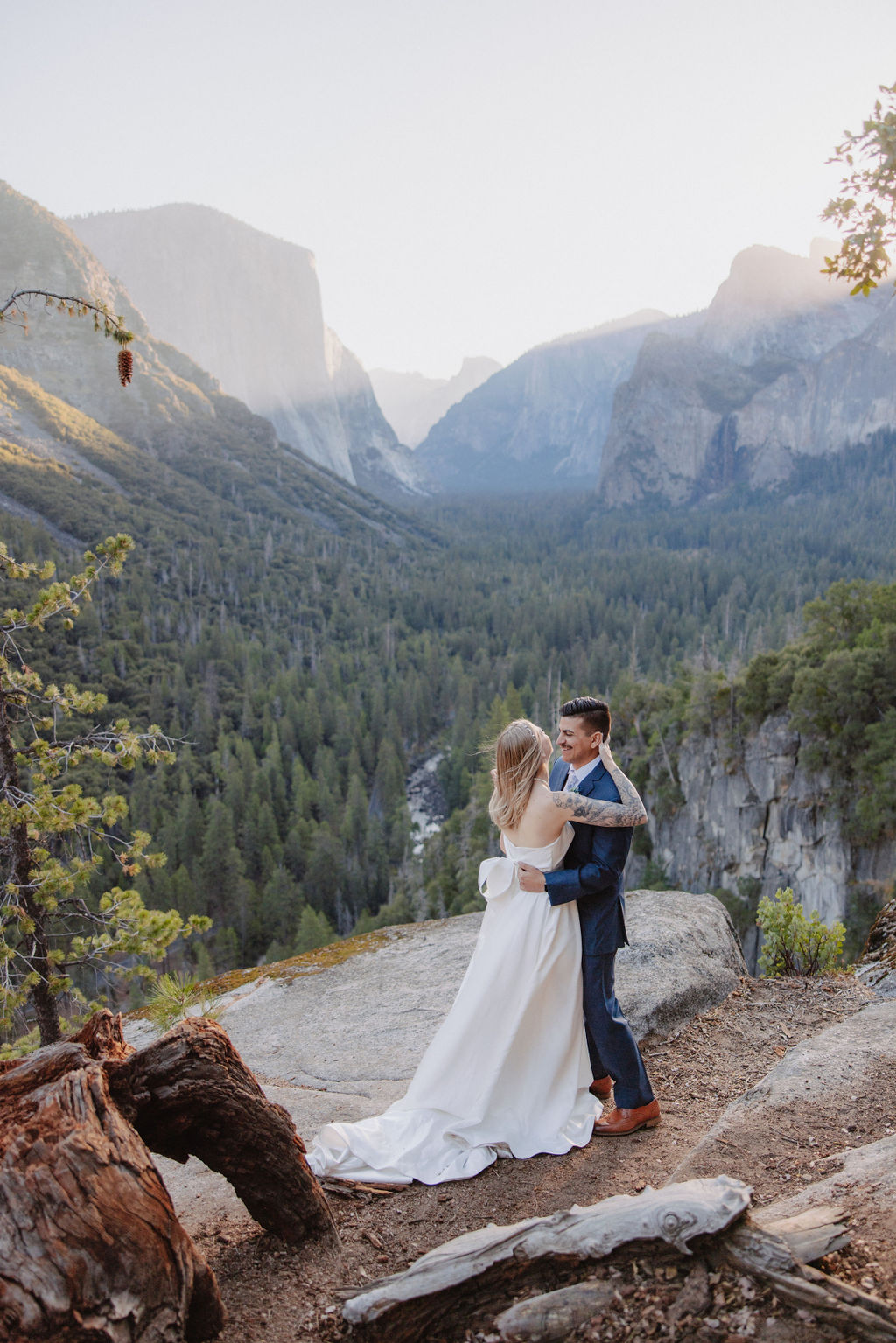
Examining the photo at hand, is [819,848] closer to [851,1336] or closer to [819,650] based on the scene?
[819,650]

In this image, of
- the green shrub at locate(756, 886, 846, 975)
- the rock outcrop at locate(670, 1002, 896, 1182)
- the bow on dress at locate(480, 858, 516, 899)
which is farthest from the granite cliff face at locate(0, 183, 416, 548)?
the rock outcrop at locate(670, 1002, 896, 1182)

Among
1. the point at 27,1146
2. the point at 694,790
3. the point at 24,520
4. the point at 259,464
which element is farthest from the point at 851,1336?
the point at 259,464

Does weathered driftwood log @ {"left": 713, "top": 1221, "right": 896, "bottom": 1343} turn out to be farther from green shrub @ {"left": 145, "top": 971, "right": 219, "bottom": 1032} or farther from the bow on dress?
green shrub @ {"left": 145, "top": 971, "right": 219, "bottom": 1032}

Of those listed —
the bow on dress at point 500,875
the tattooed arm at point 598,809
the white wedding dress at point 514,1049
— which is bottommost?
the white wedding dress at point 514,1049

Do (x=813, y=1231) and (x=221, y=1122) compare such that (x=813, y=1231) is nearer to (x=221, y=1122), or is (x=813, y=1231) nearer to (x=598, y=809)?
(x=598, y=809)

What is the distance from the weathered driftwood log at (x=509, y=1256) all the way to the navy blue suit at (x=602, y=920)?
1.65 m

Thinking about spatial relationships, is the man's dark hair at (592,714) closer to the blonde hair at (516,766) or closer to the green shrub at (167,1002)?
the blonde hair at (516,766)

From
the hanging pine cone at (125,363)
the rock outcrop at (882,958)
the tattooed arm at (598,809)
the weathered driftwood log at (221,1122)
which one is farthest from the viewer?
the rock outcrop at (882,958)

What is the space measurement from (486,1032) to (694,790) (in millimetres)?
42844

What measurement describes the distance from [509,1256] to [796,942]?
22.3ft

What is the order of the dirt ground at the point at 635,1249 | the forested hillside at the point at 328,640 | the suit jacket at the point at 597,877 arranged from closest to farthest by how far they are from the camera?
the dirt ground at the point at 635,1249 → the suit jacket at the point at 597,877 → the forested hillside at the point at 328,640

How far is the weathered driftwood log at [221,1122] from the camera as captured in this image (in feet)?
10.9

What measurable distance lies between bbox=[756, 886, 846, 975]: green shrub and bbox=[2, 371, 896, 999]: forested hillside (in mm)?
12965

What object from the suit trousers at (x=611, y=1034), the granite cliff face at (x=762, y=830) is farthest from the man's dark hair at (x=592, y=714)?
the granite cliff face at (x=762, y=830)
